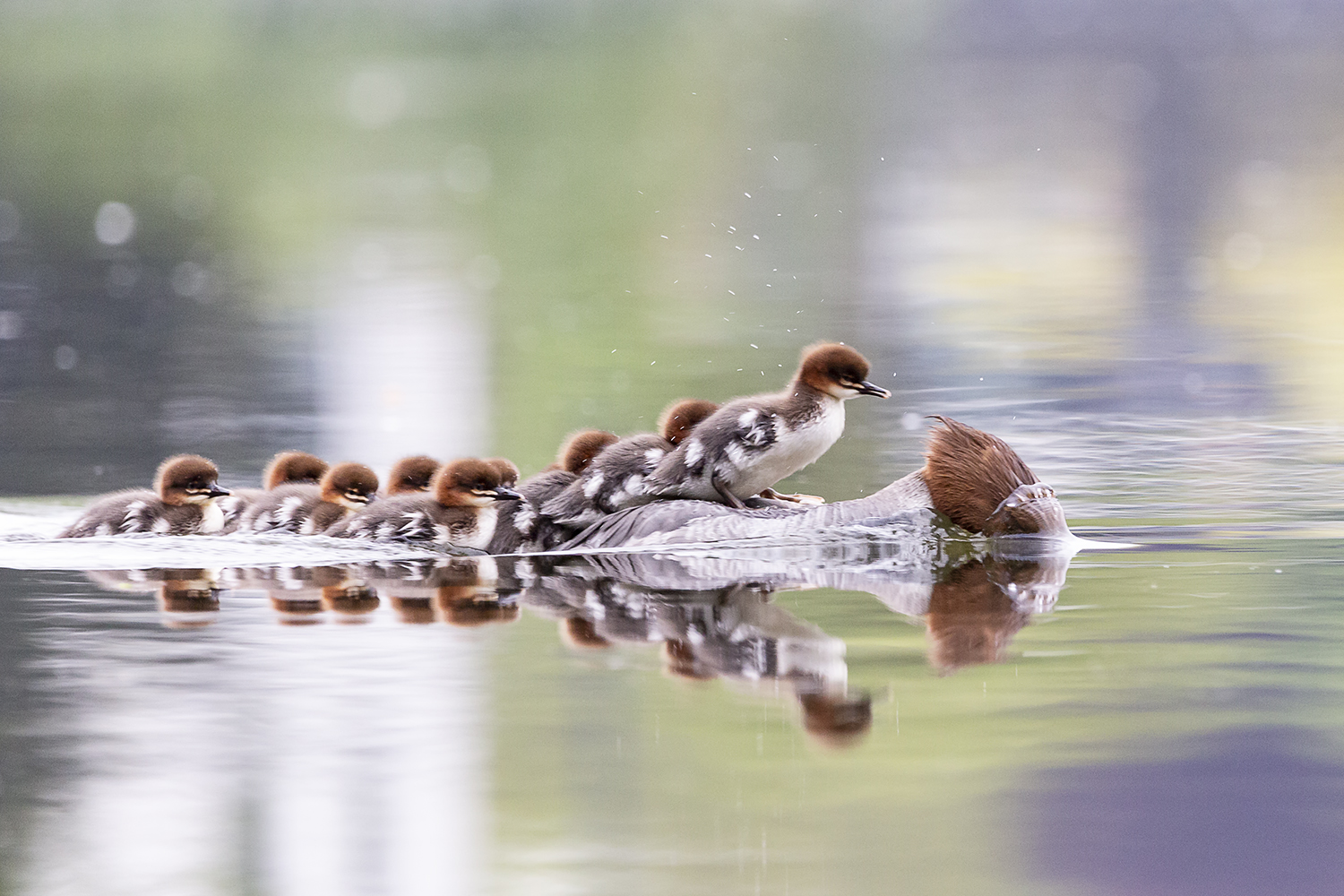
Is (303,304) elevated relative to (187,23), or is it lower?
lower

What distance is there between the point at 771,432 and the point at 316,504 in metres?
1.68

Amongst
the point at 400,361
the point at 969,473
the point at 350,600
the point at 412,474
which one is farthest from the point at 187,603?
the point at 400,361

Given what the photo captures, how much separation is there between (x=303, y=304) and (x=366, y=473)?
332 inches

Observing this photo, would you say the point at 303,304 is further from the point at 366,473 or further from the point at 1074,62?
the point at 1074,62

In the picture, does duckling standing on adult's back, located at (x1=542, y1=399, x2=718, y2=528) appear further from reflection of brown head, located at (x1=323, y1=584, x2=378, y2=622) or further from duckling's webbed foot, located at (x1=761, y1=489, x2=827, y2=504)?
reflection of brown head, located at (x1=323, y1=584, x2=378, y2=622)

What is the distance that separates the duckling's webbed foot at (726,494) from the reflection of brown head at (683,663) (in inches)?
45.0


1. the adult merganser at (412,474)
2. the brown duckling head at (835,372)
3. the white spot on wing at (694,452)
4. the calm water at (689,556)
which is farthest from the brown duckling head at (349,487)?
the brown duckling head at (835,372)

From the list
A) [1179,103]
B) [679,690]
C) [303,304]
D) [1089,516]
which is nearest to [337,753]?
[679,690]

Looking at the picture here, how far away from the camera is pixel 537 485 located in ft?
24.5

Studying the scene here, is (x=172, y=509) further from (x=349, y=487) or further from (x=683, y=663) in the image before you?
(x=683, y=663)

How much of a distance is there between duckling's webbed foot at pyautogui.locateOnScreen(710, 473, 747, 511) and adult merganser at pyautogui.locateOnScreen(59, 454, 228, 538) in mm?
1756

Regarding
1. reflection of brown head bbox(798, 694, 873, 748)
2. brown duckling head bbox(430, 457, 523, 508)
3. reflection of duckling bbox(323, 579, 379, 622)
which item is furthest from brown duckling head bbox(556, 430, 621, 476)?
reflection of brown head bbox(798, 694, 873, 748)

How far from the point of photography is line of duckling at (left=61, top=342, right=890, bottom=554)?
700 cm

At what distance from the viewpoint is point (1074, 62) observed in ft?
130
